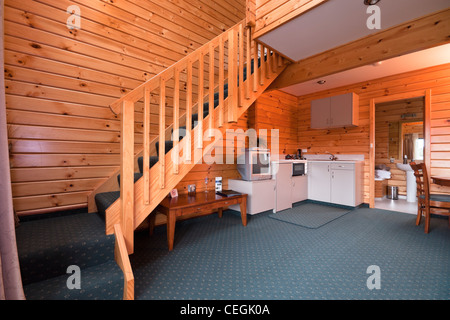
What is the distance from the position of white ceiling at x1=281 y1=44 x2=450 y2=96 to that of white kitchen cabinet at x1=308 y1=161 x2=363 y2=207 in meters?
1.71

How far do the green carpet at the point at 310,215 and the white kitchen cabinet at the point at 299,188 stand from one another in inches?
7.4

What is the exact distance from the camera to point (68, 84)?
2152 mm

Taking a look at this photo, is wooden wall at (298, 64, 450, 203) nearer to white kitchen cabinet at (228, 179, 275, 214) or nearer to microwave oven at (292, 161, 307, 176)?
microwave oven at (292, 161, 307, 176)

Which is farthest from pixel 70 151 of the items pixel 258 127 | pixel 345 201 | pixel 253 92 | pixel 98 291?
pixel 345 201

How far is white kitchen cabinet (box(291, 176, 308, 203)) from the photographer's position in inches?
163

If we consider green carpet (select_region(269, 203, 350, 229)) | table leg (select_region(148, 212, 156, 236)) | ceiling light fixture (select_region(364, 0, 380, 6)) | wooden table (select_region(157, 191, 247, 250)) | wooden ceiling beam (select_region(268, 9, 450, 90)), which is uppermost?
ceiling light fixture (select_region(364, 0, 380, 6))

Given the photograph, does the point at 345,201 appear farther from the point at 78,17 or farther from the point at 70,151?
the point at 78,17

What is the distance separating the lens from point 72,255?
4.99ft

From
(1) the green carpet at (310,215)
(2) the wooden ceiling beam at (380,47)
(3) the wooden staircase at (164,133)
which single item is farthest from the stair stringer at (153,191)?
(1) the green carpet at (310,215)

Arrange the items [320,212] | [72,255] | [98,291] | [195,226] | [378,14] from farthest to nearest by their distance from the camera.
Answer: [320,212] → [195,226] → [378,14] → [72,255] → [98,291]

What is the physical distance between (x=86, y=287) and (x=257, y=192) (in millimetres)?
2589

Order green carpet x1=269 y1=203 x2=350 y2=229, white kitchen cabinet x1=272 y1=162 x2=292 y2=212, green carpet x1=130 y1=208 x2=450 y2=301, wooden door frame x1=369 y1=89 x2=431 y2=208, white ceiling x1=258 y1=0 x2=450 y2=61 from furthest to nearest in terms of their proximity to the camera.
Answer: white kitchen cabinet x1=272 y1=162 x2=292 y2=212, wooden door frame x1=369 y1=89 x2=431 y2=208, green carpet x1=269 y1=203 x2=350 y2=229, white ceiling x1=258 y1=0 x2=450 y2=61, green carpet x1=130 y1=208 x2=450 y2=301

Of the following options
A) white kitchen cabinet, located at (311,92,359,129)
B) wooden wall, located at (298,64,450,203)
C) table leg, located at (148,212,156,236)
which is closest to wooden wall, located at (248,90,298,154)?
wooden wall, located at (298,64,450,203)

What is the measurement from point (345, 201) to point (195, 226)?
3.04 m
